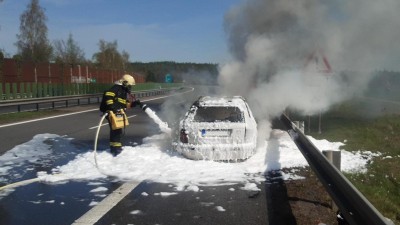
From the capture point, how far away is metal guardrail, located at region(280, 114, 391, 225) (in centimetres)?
347

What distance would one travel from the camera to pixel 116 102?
9.73m

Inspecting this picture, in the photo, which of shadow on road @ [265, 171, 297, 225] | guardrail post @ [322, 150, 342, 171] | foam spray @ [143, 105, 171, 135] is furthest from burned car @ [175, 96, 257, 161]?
guardrail post @ [322, 150, 342, 171]

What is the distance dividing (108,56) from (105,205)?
77189mm

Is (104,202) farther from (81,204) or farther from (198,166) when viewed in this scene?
(198,166)

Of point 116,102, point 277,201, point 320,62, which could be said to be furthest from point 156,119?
point 277,201

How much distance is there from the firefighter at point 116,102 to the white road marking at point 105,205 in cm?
260

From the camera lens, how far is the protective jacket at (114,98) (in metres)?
9.52

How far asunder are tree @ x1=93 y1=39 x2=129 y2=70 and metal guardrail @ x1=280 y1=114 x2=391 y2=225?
250ft

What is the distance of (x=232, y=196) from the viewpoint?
6.22 m

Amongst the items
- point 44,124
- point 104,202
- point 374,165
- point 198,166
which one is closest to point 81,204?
point 104,202

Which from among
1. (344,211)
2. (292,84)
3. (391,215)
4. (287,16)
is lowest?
(391,215)

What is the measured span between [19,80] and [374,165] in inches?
1513

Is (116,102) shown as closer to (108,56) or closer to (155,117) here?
(155,117)

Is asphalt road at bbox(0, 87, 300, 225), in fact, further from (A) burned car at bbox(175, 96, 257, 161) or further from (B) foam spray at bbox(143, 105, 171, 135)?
(B) foam spray at bbox(143, 105, 171, 135)
